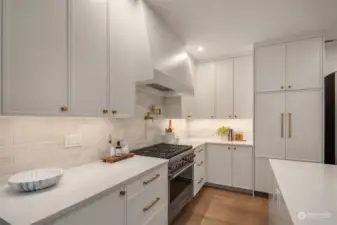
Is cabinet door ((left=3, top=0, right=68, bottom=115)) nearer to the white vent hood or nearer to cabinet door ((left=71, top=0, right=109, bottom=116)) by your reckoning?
cabinet door ((left=71, top=0, right=109, bottom=116))

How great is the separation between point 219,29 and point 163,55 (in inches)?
39.1

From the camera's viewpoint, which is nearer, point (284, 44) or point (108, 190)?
point (108, 190)

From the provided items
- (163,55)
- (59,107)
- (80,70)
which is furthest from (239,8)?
(59,107)

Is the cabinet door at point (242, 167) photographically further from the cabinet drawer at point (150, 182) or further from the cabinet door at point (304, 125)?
the cabinet drawer at point (150, 182)

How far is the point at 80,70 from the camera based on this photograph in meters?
1.27

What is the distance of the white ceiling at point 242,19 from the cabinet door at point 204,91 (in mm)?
772

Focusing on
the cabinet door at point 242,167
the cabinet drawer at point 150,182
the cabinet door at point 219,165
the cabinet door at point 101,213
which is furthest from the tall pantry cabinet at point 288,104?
the cabinet door at point 101,213

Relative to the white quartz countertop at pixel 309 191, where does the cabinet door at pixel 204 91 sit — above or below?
above

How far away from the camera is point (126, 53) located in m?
1.73

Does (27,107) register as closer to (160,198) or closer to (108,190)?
(108,190)

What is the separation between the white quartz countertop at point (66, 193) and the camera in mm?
785

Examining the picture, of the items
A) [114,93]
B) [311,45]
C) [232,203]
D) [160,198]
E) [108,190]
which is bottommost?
[232,203]

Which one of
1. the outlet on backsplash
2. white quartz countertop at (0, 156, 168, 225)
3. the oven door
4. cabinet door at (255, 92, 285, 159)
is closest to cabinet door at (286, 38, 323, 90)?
cabinet door at (255, 92, 285, 159)

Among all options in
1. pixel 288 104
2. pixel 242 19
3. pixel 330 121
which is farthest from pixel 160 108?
pixel 330 121
